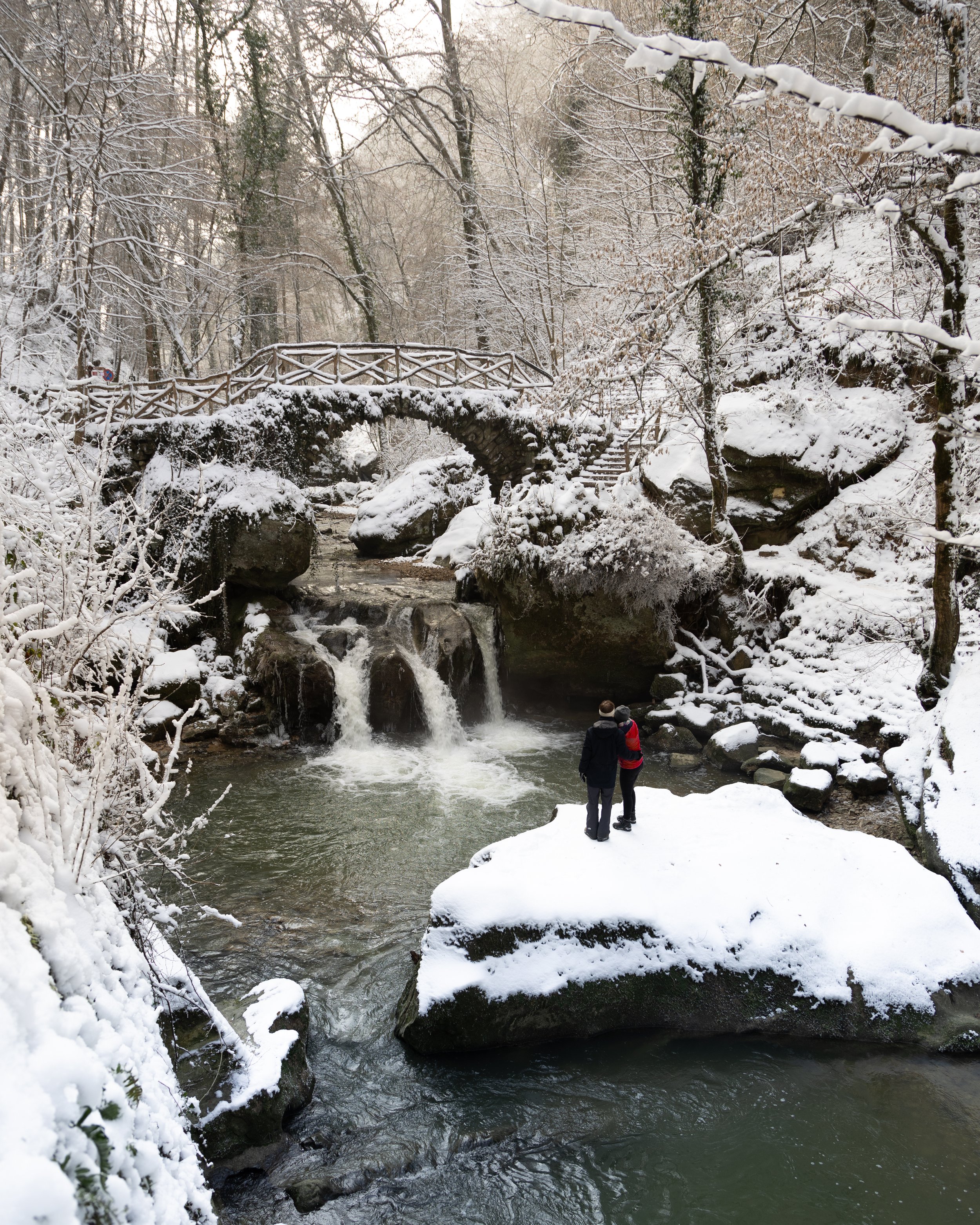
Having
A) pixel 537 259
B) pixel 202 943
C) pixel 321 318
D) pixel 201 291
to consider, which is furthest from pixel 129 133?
pixel 321 318

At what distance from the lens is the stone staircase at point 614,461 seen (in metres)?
16.5

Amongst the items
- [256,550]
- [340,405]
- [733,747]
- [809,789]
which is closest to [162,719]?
[256,550]

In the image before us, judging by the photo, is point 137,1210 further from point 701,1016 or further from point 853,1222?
point 701,1016

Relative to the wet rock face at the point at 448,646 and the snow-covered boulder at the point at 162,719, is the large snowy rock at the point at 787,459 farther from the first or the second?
the snow-covered boulder at the point at 162,719

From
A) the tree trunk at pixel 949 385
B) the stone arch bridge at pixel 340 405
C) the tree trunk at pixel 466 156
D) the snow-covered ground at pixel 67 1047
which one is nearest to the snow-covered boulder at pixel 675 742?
the tree trunk at pixel 949 385

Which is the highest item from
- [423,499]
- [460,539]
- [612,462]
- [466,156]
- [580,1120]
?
[466,156]

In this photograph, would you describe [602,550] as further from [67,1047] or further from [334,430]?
[67,1047]

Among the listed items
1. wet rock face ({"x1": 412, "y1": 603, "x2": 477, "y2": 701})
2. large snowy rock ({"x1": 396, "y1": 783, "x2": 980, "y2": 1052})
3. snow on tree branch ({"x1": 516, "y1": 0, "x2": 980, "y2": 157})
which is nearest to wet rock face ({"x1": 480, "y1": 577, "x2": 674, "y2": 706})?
wet rock face ({"x1": 412, "y1": 603, "x2": 477, "y2": 701})

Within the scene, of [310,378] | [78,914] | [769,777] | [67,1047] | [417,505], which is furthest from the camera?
[417,505]

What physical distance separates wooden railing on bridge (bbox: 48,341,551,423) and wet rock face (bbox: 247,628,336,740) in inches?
237

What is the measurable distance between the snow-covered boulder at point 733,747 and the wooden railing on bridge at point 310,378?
963 centimetres

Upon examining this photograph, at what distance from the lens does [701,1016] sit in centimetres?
575

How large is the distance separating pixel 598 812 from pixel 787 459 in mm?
10824

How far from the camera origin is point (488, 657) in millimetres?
14289
